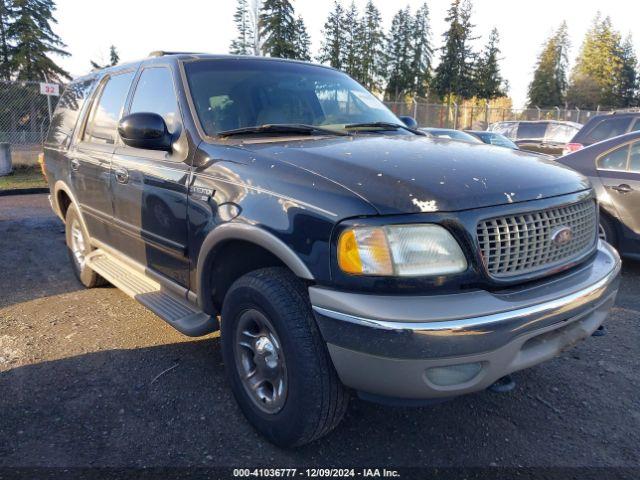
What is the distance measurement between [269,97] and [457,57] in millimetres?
59189

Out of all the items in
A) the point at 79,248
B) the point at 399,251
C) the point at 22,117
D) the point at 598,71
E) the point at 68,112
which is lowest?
the point at 79,248

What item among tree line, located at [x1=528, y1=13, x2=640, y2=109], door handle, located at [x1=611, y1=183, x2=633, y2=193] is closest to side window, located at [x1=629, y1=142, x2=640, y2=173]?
door handle, located at [x1=611, y1=183, x2=633, y2=193]

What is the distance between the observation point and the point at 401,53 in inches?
2566

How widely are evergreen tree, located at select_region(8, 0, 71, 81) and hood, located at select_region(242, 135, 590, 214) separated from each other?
41.3 m

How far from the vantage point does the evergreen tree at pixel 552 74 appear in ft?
226

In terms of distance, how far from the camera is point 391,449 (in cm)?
251

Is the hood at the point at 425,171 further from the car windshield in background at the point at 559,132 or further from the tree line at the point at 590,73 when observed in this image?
the tree line at the point at 590,73

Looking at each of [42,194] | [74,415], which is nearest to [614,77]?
[42,194]

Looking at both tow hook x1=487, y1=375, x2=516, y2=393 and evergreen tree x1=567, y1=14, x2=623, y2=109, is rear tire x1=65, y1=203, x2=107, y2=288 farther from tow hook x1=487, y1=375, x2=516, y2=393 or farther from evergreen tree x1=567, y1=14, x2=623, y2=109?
evergreen tree x1=567, y1=14, x2=623, y2=109

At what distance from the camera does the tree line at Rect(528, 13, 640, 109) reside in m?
64.7

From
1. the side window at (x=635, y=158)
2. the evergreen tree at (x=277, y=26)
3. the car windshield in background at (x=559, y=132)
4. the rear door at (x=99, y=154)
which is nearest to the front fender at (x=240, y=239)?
the rear door at (x=99, y=154)

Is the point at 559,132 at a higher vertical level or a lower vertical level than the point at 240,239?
higher

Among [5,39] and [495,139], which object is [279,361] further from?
[5,39]

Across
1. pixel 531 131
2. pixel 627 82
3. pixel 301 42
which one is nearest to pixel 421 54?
pixel 301 42
